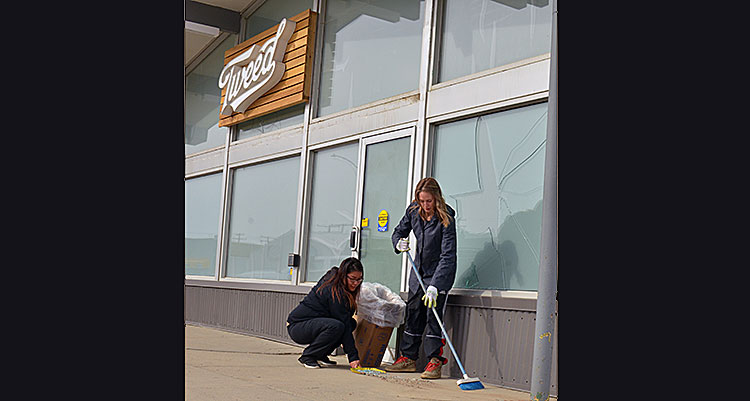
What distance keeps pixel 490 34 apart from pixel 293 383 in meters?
2.32

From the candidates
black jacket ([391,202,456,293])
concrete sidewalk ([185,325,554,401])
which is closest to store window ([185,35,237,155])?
concrete sidewalk ([185,325,554,401])

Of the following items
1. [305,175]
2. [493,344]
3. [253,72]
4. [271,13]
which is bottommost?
[493,344]

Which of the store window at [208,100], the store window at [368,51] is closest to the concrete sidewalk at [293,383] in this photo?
the store window at [368,51]

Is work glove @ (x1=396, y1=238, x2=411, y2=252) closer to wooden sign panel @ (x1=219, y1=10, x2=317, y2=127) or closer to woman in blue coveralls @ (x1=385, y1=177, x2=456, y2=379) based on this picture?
woman in blue coveralls @ (x1=385, y1=177, x2=456, y2=379)

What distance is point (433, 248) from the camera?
4379 mm

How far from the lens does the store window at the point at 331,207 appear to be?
587 centimetres

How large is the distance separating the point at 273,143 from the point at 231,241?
49.0 inches

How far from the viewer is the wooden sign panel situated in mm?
6393

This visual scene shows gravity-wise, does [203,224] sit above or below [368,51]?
below

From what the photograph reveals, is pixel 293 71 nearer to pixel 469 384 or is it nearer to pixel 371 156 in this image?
pixel 371 156

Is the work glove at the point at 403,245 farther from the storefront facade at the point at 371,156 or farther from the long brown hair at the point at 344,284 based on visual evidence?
the storefront facade at the point at 371,156

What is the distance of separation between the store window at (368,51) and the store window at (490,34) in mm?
341

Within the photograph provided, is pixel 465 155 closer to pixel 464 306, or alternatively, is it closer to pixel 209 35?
pixel 464 306

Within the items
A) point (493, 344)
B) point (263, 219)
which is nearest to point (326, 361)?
point (493, 344)
